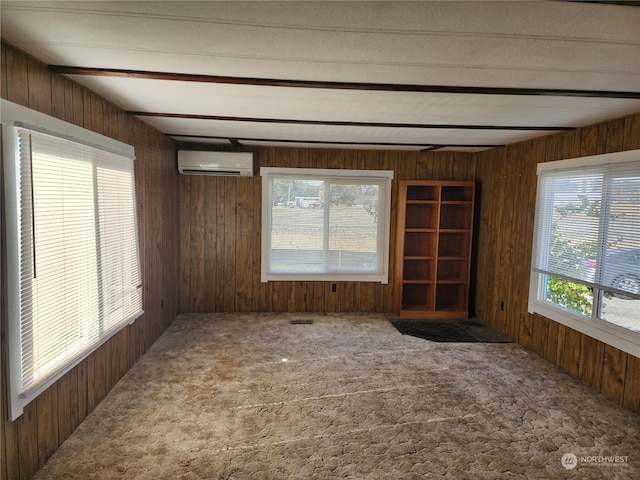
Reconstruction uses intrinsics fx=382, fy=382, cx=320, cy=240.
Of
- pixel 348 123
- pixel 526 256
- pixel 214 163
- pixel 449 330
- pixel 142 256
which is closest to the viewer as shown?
pixel 348 123

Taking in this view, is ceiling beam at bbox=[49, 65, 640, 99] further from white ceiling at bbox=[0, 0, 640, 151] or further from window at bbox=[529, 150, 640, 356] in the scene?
window at bbox=[529, 150, 640, 356]

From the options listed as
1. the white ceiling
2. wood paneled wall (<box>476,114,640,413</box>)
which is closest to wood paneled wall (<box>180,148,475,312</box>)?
wood paneled wall (<box>476,114,640,413</box>)

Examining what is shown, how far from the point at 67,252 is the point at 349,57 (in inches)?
78.0

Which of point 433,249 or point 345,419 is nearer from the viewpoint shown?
point 345,419

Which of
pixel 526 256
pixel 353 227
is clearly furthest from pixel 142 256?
pixel 526 256

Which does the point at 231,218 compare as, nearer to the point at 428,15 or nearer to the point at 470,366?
the point at 470,366

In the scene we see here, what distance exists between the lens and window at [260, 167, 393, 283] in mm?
5145

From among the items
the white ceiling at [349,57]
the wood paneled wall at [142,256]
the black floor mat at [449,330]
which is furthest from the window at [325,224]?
the white ceiling at [349,57]

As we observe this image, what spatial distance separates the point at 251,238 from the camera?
516 centimetres

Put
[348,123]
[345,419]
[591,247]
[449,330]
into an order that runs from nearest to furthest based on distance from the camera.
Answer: [345,419] < [591,247] < [348,123] < [449,330]

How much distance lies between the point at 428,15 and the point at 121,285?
2.86 m

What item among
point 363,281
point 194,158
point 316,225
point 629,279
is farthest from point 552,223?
point 194,158

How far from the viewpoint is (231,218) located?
5117 millimetres

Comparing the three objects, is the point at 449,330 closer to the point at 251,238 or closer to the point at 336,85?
the point at 251,238
